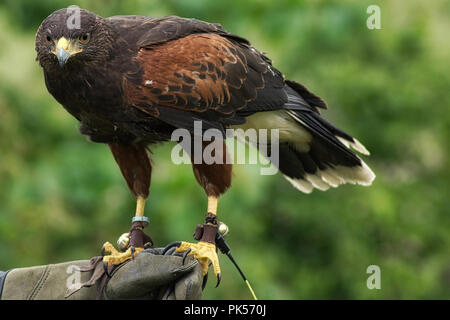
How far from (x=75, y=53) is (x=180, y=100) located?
21.5 inches

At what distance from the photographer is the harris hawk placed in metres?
3.59

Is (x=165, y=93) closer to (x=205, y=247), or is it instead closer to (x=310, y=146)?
(x=205, y=247)

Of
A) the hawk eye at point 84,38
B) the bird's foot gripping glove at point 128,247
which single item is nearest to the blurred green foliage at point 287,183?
the bird's foot gripping glove at point 128,247

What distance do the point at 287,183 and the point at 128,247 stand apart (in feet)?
16.5

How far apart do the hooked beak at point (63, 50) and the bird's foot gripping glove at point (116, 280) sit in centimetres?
97

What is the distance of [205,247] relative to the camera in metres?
3.75

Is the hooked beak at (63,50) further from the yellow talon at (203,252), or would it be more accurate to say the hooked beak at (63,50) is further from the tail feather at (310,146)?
the tail feather at (310,146)

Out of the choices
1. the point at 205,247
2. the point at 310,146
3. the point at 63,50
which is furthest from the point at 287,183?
the point at 63,50

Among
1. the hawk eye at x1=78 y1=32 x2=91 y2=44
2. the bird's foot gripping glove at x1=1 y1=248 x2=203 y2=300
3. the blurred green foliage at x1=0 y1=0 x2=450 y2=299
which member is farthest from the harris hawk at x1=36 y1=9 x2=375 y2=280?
the blurred green foliage at x1=0 y1=0 x2=450 y2=299

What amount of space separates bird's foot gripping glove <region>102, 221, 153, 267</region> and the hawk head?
937mm

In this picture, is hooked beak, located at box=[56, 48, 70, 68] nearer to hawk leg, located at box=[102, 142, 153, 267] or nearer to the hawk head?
the hawk head

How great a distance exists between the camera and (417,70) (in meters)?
8.60

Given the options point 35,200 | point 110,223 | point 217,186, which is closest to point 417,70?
point 110,223

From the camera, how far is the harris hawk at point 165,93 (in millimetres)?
3594
